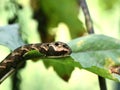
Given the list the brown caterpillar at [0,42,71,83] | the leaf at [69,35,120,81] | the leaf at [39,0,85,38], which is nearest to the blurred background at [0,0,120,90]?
the leaf at [39,0,85,38]

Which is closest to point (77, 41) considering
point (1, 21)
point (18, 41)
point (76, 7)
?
point (18, 41)

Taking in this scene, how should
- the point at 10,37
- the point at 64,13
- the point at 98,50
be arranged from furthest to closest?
the point at 64,13 → the point at 10,37 → the point at 98,50

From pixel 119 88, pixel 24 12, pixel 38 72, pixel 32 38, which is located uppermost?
pixel 24 12

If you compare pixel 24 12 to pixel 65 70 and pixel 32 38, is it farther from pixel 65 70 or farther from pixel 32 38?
pixel 65 70

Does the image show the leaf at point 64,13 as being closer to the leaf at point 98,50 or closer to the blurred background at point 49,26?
the blurred background at point 49,26

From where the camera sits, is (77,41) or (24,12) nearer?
(77,41)

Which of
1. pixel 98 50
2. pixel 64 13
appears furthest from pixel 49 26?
pixel 98 50

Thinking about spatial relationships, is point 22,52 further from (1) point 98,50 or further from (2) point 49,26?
(2) point 49,26

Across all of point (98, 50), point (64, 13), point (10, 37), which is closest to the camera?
point (98, 50)
